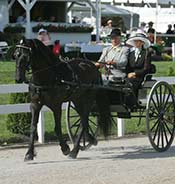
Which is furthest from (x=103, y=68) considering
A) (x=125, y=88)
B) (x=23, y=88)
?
(x=23, y=88)

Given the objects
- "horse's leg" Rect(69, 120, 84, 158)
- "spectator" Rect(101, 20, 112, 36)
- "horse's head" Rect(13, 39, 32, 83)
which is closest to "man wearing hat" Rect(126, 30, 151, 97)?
"horse's leg" Rect(69, 120, 84, 158)

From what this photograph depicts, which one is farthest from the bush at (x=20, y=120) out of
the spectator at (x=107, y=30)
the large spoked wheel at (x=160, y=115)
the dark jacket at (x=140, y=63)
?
the spectator at (x=107, y=30)

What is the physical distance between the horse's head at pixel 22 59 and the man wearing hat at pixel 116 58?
1.82 meters

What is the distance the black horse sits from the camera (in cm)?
944

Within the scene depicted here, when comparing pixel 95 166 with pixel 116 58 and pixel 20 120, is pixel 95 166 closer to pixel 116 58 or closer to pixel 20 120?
pixel 116 58

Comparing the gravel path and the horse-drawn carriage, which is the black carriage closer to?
the horse-drawn carriage

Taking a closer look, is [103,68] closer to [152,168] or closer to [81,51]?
[152,168]

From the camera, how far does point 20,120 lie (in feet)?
40.8

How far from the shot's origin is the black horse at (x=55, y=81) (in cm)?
944

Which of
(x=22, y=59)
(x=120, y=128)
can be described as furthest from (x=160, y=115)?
(x=22, y=59)

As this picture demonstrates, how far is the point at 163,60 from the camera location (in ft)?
100

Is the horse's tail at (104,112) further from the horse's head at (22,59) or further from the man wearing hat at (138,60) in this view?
the horse's head at (22,59)

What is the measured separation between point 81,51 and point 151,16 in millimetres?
20428

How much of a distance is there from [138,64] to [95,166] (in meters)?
2.40
